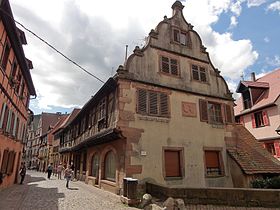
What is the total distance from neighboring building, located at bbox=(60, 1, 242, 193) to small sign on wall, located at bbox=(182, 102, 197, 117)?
0.06m

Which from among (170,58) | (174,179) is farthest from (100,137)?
(170,58)

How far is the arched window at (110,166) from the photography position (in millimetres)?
12381

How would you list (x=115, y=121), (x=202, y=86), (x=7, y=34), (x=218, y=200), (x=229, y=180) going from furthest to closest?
(x=202, y=86) < (x=229, y=180) < (x=115, y=121) < (x=7, y=34) < (x=218, y=200)

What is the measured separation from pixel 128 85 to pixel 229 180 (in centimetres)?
840

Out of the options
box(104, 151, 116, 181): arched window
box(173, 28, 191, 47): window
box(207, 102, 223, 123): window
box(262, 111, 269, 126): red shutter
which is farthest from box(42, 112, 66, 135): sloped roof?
box(207, 102, 223, 123): window

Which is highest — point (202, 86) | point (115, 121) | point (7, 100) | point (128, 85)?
point (202, 86)

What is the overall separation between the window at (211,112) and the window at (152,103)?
2663mm

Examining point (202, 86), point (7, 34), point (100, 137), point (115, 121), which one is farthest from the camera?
point (202, 86)

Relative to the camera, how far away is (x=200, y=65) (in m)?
14.9

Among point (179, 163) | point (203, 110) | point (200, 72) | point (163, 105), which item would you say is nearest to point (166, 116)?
point (163, 105)

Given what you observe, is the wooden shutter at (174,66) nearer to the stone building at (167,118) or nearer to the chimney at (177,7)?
the stone building at (167,118)

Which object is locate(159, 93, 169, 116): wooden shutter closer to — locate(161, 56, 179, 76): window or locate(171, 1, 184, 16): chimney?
locate(161, 56, 179, 76): window

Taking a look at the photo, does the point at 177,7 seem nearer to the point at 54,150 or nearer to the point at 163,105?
the point at 163,105

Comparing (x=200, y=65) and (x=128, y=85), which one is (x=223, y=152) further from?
(x=128, y=85)
